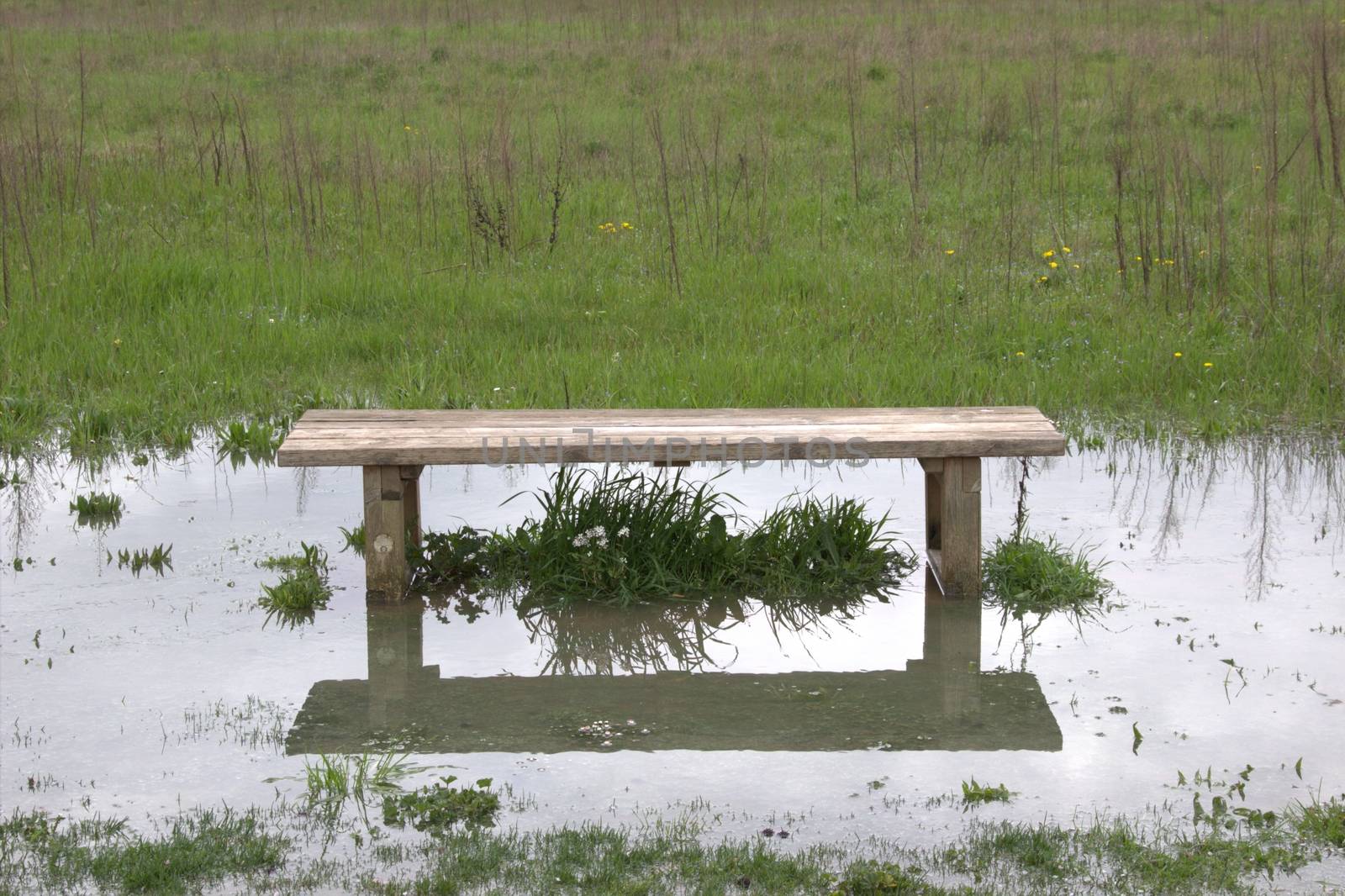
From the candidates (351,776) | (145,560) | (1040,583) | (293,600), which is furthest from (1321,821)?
(145,560)

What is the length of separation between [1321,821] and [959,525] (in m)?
2.01

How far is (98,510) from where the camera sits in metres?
6.42

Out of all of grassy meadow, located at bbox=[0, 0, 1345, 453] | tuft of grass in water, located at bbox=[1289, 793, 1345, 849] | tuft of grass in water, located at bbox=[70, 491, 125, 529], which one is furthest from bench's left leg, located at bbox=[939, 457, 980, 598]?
tuft of grass in water, located at bbox=[70, 491, 125, 529]

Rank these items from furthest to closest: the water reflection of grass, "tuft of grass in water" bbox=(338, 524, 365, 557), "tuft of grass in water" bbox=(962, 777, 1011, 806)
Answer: "tuft of grass in water" bbox=(338, 524, 365, 557)
the water reflection of grass
"tuft of grass in water" bbox=(962, 777, 1011, 806)

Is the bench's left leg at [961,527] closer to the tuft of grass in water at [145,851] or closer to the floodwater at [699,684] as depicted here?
the floodwater at [699,684]

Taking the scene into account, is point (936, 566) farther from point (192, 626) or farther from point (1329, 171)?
point (1329, 171)

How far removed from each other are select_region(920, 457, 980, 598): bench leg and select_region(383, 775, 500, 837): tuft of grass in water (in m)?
2.30

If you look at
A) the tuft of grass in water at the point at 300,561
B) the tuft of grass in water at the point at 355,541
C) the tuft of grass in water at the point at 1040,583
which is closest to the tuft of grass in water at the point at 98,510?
the tuft of grass in water at the point at 300,561

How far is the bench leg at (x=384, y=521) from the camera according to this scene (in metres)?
5.31

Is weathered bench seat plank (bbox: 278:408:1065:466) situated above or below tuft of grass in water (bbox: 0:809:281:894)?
above

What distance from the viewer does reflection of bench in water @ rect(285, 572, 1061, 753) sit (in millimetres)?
4141

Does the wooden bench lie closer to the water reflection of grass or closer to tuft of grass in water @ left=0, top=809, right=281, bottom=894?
the water reflection of grass

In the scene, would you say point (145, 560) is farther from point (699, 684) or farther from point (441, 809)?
point (441, 809)

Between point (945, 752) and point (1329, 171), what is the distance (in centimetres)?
951
